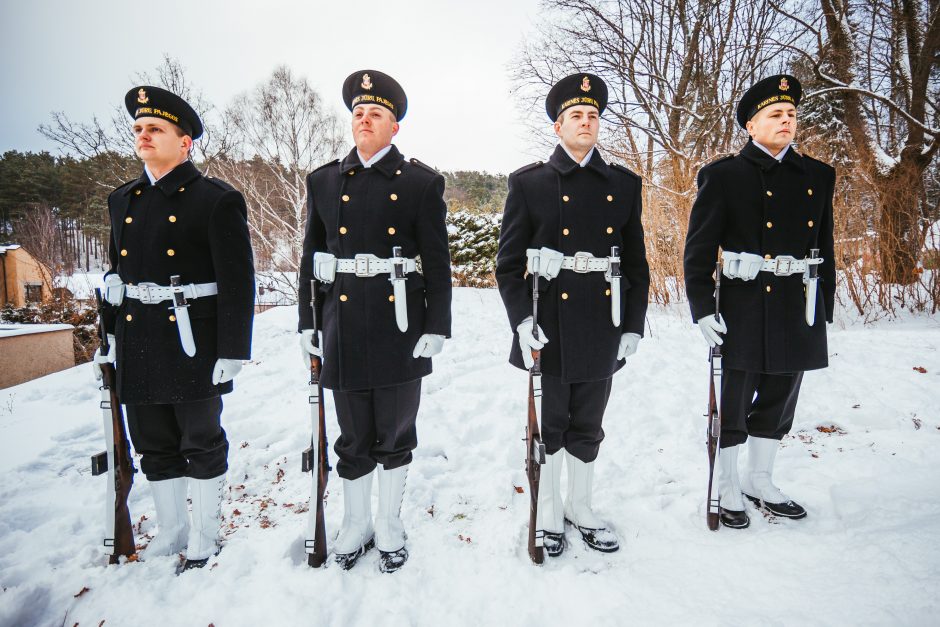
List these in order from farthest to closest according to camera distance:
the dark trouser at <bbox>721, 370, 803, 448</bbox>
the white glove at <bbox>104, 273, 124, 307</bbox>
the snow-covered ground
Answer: the dark trouser at <bbox>721, 370, 803, 448</bbox>
the white glove at <bbox>104, 273, 124, 307</bbox>
the snow-covered ground

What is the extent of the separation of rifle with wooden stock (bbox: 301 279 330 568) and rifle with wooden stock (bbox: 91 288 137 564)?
989 mm

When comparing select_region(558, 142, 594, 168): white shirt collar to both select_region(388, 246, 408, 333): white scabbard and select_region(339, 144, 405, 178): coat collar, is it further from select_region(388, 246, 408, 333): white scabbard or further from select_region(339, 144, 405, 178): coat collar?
select_region(388, 246, 408, 333): white scabbard

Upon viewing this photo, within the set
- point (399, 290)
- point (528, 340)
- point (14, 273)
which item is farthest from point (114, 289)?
point (14, 273)

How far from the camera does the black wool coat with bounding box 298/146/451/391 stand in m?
2.25

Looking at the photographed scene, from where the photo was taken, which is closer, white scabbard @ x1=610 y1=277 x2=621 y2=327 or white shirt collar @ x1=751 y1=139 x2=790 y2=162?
white scabbard @ x1=610 y1=277 x2=621 y2=327

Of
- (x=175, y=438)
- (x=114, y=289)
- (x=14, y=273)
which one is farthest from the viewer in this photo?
(x=14, y=273)

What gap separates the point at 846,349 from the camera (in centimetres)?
499

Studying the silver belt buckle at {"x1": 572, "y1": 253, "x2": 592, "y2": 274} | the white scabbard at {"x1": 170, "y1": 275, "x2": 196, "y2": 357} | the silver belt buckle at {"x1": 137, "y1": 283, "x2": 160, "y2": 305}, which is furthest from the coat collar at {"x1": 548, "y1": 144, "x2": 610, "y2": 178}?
the silver belt buckle at {"x1": 137, "y1": 283, "x2": 160, "y2": 305}

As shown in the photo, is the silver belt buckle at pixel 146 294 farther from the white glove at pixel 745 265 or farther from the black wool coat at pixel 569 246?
the white glove at pixel 745 265

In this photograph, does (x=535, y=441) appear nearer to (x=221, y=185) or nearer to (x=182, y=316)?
(x=182, y=316)

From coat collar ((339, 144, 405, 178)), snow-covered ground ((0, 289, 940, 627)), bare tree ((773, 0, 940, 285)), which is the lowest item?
snow-covered ground ((0, 289, 940, 627))

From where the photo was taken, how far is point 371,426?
242 cm

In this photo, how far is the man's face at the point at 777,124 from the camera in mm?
2416

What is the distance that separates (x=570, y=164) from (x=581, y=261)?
0.54m
